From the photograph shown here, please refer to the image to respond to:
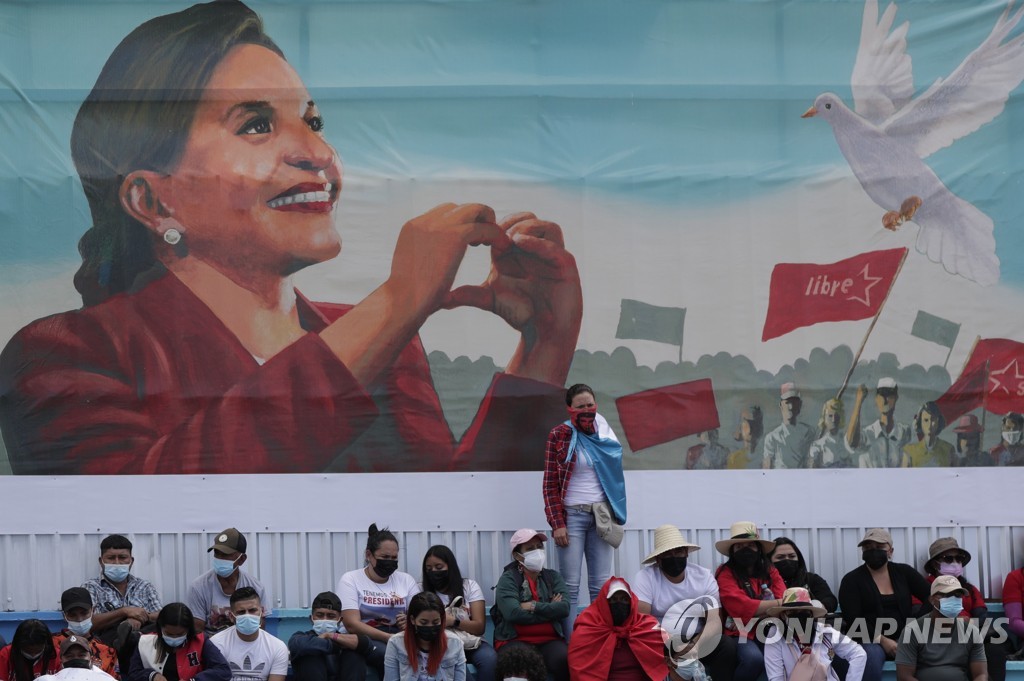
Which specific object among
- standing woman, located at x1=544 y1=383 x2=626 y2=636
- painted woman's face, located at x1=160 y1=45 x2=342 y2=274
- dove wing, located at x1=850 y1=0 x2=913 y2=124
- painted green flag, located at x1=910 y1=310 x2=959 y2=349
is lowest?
standing woman, located at x1=544 y1=383 x2=626 y2=636

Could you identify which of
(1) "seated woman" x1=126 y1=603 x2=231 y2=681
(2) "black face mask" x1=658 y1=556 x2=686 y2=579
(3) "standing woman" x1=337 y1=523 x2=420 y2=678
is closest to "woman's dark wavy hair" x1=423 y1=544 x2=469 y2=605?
(3) "standing woman" x1=337 y1=523 x2=420 y2=678

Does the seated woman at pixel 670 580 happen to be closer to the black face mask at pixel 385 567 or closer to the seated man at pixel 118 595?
the black face mask at pixel 385 567

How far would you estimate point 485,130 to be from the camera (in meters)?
8.74

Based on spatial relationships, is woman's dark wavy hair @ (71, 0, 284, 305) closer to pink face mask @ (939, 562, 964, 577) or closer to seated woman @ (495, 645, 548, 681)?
seated woman @ (495, 645, 548, 681)

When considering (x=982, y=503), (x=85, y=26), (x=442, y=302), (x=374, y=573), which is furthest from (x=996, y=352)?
(x=85, y=26)

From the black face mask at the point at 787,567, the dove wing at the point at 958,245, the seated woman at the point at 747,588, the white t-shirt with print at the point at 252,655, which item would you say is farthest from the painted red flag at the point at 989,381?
the white t-shirt with print at the point at 252,655

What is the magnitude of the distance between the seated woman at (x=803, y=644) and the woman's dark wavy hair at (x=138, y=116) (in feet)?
14.3

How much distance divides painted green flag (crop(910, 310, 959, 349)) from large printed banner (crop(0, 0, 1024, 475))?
1cm

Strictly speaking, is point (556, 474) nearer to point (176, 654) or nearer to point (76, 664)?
point (176, 654)

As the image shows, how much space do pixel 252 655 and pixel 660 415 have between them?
2913 millimetres

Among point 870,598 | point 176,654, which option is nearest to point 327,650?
point 176,654

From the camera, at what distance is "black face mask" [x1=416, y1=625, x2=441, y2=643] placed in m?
7.32

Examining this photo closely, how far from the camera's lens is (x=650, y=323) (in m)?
8.67

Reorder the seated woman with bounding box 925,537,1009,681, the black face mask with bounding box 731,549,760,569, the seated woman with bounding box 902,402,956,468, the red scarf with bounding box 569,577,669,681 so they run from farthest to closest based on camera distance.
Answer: the seated woman with bounding box 902,402,956,468 < the seated woman with bounding box 925,537,1009,681 < the black face mask with bounding box 731,549,760,569 < the red scarf with bounding box 569,577,669,681
